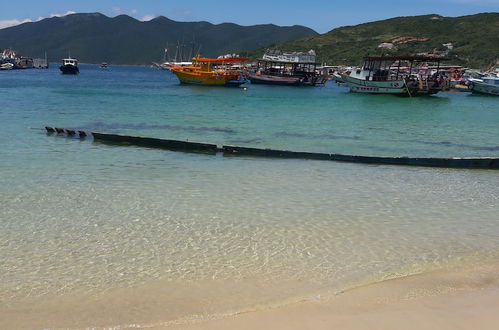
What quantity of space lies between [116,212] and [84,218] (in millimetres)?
631

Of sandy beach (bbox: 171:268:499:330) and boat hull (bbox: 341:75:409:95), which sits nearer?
sandy beach (bbox: 171:268:499:330)

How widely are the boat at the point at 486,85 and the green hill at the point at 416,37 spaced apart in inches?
1852

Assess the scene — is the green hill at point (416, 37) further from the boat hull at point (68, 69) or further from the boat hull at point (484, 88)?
the boat hull at point (68, 69)

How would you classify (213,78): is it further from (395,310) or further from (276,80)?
→ (395,310)

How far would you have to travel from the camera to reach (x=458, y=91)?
2793 inches

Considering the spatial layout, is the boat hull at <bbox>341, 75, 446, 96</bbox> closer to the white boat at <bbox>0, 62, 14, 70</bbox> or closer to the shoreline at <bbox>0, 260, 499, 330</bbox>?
the shoreline at <bbox>0, 260, 499, 330</bbox>

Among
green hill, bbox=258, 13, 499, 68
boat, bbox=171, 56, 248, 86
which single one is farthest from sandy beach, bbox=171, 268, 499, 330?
green hill, bbox=258, 13, 499, 68

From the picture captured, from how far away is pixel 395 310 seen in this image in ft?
18.3

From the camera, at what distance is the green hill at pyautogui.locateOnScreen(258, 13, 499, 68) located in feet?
389

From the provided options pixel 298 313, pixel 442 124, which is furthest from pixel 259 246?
pixel 442 124

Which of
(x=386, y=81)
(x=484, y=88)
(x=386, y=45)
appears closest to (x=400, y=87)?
(x=386, y=81)

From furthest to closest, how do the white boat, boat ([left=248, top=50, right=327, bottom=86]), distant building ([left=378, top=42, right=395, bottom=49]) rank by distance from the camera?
distant building ([left=378, top=42, right=395, bottom=49]), the white boat, boat ([left=248, top=50, right=327, bottom=86])

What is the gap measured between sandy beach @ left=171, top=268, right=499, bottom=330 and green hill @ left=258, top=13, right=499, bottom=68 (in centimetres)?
11173

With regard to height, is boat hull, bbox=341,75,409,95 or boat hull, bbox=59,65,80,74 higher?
boat hull, bbox=341,75,409,95
